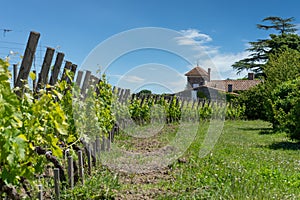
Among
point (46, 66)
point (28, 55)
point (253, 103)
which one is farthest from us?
point (253, 103)

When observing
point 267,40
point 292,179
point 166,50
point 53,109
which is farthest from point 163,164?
point 267,40

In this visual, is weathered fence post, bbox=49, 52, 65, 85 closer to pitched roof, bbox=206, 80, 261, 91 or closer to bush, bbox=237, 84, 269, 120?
bush, bbox=237, 84, 269, 120

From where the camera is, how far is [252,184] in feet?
17.3

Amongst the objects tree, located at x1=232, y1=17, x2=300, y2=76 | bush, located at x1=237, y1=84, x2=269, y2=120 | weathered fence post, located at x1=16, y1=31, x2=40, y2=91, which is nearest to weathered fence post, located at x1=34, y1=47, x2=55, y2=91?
weathered fence post, located at x1=16, y1=31, x2=40, y2=91

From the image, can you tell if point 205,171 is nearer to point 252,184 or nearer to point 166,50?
point 252,184

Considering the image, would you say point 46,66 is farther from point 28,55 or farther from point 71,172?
point 71,172

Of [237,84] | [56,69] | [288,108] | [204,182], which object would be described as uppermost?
[237,84]

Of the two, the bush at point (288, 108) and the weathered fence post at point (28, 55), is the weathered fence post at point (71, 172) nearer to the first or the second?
the weathered fence post at point (28, 55)

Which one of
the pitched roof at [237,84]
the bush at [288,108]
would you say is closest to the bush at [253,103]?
the bush at [288,108]

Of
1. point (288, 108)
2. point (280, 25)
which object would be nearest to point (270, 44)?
point (280, 25)

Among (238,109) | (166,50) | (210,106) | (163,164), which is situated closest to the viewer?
(163,164)

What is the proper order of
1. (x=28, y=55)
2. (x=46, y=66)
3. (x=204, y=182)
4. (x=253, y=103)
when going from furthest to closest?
1. (x=253, y=103)
2. (x=204, y=182)
3. (x=46, y=66)
4. (x=28, y=55)

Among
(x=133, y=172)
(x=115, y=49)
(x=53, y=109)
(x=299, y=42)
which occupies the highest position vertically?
(x=299, y=42)

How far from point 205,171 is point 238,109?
2640 centimetres
